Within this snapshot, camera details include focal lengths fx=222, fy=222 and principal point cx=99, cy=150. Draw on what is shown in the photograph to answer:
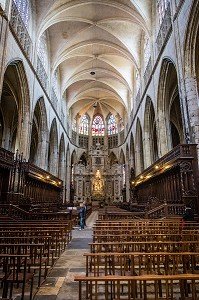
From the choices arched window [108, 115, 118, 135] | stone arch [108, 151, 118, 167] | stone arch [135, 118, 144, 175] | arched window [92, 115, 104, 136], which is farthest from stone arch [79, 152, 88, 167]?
stone arch [135, 118, 144, 175]

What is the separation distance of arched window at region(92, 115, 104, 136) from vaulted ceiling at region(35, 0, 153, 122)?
857 cm

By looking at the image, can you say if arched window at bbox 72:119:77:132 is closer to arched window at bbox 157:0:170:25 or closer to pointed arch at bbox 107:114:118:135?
pointed arch at bbox 107:114:118:135

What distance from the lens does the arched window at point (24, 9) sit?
1595cm

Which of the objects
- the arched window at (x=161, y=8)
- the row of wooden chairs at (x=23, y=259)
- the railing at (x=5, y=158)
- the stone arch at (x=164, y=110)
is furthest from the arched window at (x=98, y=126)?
the row of wooden chairs at (x=23, y=259)

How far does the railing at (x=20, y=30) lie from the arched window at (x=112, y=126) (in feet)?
86.9

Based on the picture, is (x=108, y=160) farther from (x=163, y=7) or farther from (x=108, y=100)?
(x=163, y=7)

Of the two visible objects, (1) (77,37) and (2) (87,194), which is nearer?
(1) (77,37)

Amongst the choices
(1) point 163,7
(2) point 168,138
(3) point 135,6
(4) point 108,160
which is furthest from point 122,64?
(4) point 108,160

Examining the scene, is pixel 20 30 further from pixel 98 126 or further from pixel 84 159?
pixel 84 159

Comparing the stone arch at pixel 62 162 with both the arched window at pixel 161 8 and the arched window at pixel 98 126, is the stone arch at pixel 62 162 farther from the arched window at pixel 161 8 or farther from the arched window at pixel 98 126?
the arched window at pixel 161 8

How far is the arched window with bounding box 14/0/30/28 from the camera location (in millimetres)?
15953

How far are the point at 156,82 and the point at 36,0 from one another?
39.6 ft

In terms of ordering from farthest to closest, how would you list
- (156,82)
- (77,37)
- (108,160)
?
(108,160), (77,37), (156,82)

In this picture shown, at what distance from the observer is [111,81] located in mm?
33156
